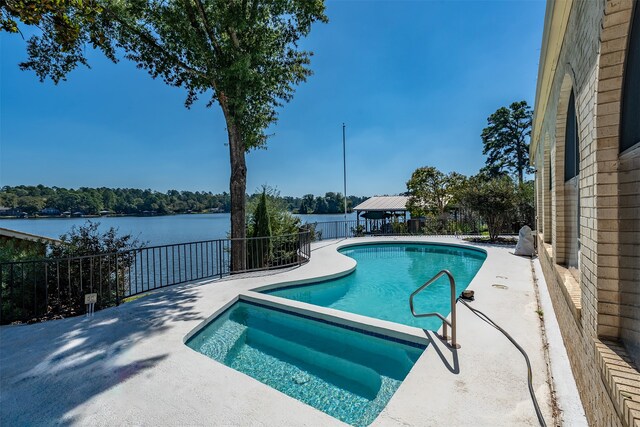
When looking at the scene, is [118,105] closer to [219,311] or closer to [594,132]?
[219,311]

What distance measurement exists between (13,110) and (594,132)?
2212cm

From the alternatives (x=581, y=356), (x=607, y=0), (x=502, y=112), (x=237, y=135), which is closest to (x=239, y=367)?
(x=581, y=356)

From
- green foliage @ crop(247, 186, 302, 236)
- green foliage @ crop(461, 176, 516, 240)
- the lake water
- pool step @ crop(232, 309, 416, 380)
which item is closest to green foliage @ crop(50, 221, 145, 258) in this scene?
the lake water

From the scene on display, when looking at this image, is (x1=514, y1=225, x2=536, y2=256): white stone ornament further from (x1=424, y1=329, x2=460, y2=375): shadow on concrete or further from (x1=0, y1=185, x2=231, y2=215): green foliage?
(x1=0, y1=185, x2=231, y2=215): green foliage

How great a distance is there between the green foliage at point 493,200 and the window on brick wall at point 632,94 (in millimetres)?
12080

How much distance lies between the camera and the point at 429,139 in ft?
69.9

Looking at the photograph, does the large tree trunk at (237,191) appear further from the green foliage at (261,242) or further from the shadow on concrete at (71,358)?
the shadow on concrete at (71,358)

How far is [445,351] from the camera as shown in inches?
126

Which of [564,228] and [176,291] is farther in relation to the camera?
[176,291]

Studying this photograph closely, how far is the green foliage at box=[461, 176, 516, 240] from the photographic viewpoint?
1211 cm

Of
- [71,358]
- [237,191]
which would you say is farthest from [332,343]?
[237,191]

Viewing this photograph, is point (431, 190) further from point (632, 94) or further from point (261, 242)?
point (632, 94)

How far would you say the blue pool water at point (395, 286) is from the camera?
5691 mm

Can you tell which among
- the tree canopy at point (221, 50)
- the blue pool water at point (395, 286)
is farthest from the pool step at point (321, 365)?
the tree canopy at point (221, 50)
